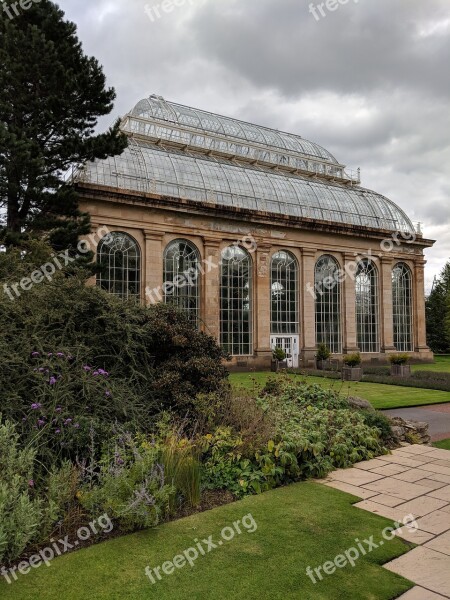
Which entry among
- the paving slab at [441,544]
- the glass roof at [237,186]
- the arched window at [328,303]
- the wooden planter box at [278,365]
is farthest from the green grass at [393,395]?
the glass roof at [237,186]

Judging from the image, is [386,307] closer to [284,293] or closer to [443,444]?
[284,293]

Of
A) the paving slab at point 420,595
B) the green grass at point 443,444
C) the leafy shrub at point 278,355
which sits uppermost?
the leafy shrub at point 278,355

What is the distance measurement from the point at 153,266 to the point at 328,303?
12.6m

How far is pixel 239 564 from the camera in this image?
4203 mm

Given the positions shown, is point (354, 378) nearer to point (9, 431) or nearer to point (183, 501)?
point (183, 501)

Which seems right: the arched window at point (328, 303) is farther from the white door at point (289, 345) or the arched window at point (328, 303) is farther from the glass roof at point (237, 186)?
the glass roof at point (237, 186)

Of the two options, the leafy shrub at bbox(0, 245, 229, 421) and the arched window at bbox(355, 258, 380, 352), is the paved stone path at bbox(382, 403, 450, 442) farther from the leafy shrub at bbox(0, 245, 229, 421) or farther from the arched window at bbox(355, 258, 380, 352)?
the arched window at bbox(355, 258, 380, 352)

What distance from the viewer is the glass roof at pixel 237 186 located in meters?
24.1

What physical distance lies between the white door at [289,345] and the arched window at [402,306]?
9356 mm

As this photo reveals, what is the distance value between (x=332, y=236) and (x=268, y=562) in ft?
91.8

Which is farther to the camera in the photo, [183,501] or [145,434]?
[145,434]

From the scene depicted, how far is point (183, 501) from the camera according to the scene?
5.58 metres

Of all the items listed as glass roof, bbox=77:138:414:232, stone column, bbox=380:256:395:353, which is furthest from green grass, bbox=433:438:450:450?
stone column, bbox=380:256:395:353

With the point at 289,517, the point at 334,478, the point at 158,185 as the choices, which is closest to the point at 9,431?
the point at 289,517
